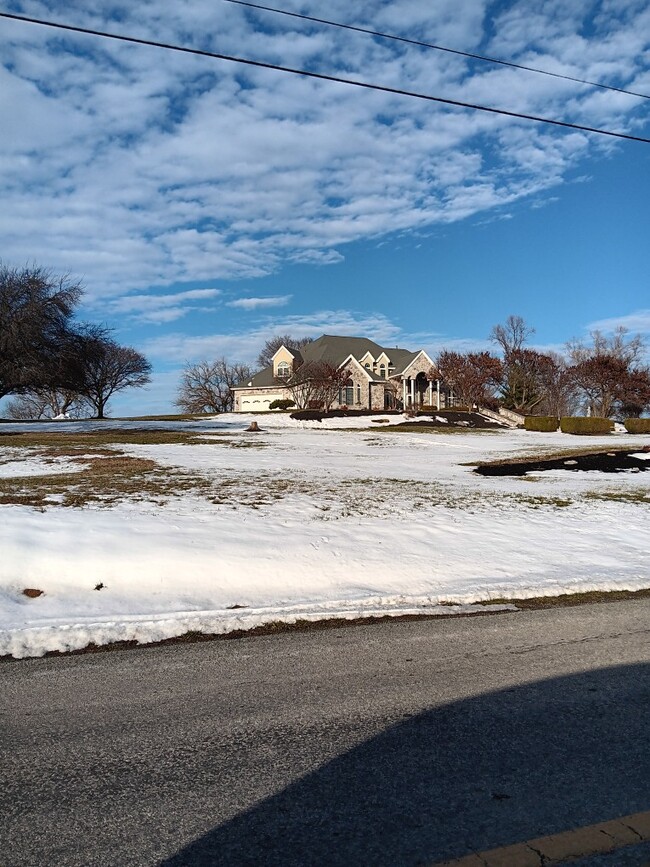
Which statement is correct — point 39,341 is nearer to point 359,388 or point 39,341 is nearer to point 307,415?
point 307,415

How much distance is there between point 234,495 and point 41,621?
21.0 feet

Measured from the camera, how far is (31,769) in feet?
10.5

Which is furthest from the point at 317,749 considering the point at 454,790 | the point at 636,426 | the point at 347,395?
the point at 347,395

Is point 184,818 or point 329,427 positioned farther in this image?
point 329,427

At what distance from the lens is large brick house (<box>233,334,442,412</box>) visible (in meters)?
64.9

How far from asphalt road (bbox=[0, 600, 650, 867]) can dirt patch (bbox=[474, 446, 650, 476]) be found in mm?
14674

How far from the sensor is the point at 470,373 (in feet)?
208

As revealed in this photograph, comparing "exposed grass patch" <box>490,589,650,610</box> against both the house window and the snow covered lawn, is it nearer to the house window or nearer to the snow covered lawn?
the snow covered lawn

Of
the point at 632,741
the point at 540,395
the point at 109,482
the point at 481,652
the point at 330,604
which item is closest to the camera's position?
the point at 632,741

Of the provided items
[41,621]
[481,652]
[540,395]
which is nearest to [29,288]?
[41,621]

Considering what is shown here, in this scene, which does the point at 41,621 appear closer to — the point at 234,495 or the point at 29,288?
the point at 234,495

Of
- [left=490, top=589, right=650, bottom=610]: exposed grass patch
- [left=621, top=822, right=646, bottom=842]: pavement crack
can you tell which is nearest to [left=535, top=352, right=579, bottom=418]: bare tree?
[left=490, top=589, right=650, bottom=610]: exposed grass patch

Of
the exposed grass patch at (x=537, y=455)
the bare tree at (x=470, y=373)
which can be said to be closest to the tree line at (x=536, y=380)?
the bare tree at (x=470, y=373)

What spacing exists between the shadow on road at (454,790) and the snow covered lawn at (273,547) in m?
2.66
